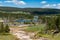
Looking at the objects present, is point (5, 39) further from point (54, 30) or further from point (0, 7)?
point (0, 7)

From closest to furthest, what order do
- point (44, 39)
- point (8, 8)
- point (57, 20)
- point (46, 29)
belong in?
point (44, 39), point (57, 20), point (46, 29), point (8, 8)

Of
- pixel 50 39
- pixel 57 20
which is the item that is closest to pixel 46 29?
pixel 57 20

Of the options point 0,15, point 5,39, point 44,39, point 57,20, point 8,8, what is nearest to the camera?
point 5,39

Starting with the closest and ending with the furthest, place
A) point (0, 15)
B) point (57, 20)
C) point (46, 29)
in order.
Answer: point (57, 20) < point (46, 29) < point (0, 15)

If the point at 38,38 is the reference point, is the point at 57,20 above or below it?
above

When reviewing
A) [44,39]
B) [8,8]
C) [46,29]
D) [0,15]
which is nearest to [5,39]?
[44,39]

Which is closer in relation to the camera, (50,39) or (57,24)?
(50,39)

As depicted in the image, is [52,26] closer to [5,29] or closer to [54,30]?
[54,30]

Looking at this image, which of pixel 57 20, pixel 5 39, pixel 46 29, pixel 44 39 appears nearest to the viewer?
pixel 5 39

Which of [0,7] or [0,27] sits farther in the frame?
[0,7]
